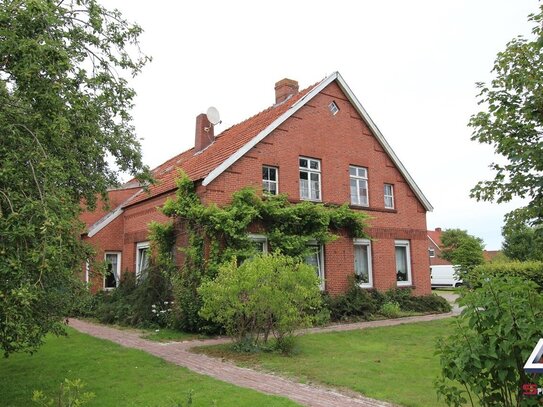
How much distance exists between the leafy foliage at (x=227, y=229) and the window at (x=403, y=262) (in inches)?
190

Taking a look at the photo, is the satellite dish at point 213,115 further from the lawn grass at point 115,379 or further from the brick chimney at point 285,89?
the lawn grass at point 115,379

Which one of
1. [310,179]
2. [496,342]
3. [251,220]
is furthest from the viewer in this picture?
[310,179]

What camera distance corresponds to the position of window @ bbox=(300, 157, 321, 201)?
17.5 metres

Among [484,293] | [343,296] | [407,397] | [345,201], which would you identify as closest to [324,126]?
[345,201]

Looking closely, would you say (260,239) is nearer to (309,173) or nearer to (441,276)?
(309,173)

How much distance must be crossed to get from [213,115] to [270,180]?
5.53 meters

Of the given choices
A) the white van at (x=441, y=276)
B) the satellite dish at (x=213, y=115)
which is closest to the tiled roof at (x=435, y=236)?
the white van at (x=441, y=276)

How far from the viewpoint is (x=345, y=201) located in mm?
18375

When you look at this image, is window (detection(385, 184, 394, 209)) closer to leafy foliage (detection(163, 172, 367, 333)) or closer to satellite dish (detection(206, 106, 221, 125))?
leafy foliage (detection(163, 172, 367, 333))

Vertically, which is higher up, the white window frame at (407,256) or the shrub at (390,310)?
the white window frame at (407,256)

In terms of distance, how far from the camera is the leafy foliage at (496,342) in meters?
3.96

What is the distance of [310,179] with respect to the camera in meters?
17.8

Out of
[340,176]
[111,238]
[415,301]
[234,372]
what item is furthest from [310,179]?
[234,372]

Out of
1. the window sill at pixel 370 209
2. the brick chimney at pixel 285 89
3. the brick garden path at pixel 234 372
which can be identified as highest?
the brick chimney at pixel 285 89
